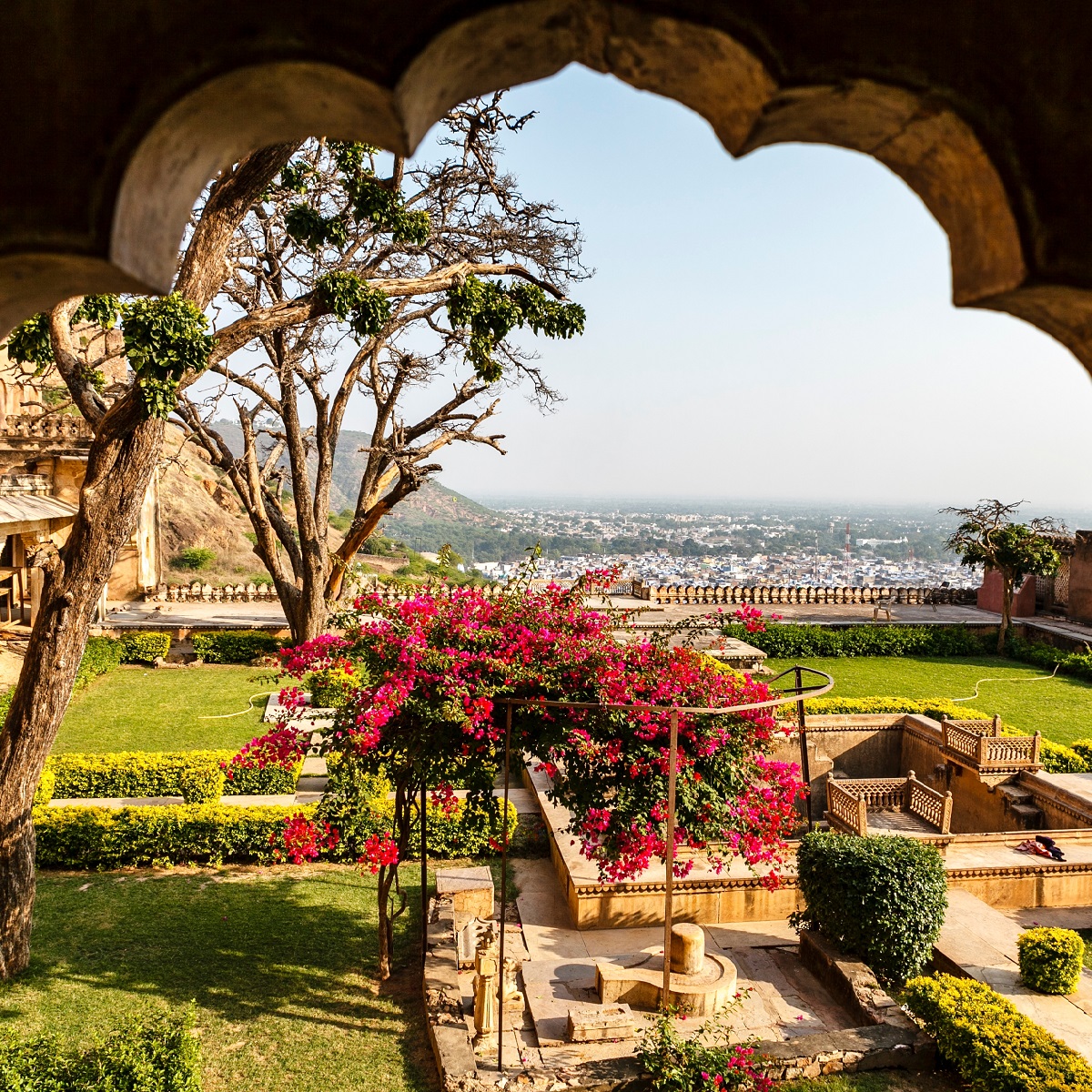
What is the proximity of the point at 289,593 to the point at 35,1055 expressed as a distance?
13.1m

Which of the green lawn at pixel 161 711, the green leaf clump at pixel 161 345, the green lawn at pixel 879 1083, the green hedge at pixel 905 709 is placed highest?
the green leaf clump at pixel 161 345

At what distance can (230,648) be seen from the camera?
19891 mm

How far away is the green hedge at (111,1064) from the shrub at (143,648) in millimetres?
15542

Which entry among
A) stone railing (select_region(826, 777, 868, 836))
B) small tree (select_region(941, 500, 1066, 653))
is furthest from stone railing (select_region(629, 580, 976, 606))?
stone railing (select_region(826, 777, 868, 836))

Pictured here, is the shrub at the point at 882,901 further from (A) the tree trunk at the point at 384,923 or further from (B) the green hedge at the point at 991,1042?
(A) the tree trunk at the point at 384,923

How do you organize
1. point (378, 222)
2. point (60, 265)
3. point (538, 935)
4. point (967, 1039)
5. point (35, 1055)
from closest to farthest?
point (60, 265)
point (35, 1055)
point (967, 1039)
point (538, 935)
point (378, 222)

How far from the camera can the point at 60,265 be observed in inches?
54.1

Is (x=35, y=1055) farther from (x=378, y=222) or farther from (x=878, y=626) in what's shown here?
(x=878, y=626)

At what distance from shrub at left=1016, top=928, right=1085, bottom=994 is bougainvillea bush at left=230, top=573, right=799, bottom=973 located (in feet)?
8.67

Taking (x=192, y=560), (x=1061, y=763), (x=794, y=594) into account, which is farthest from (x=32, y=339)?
(x=192, y=560)

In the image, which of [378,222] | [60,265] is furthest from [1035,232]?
[378,222]

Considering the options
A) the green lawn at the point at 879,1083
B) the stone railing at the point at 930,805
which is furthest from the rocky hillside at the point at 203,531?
the green lawn at the point at 879,1083

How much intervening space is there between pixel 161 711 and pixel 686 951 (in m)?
11.6

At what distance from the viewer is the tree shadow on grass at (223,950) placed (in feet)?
21.6
